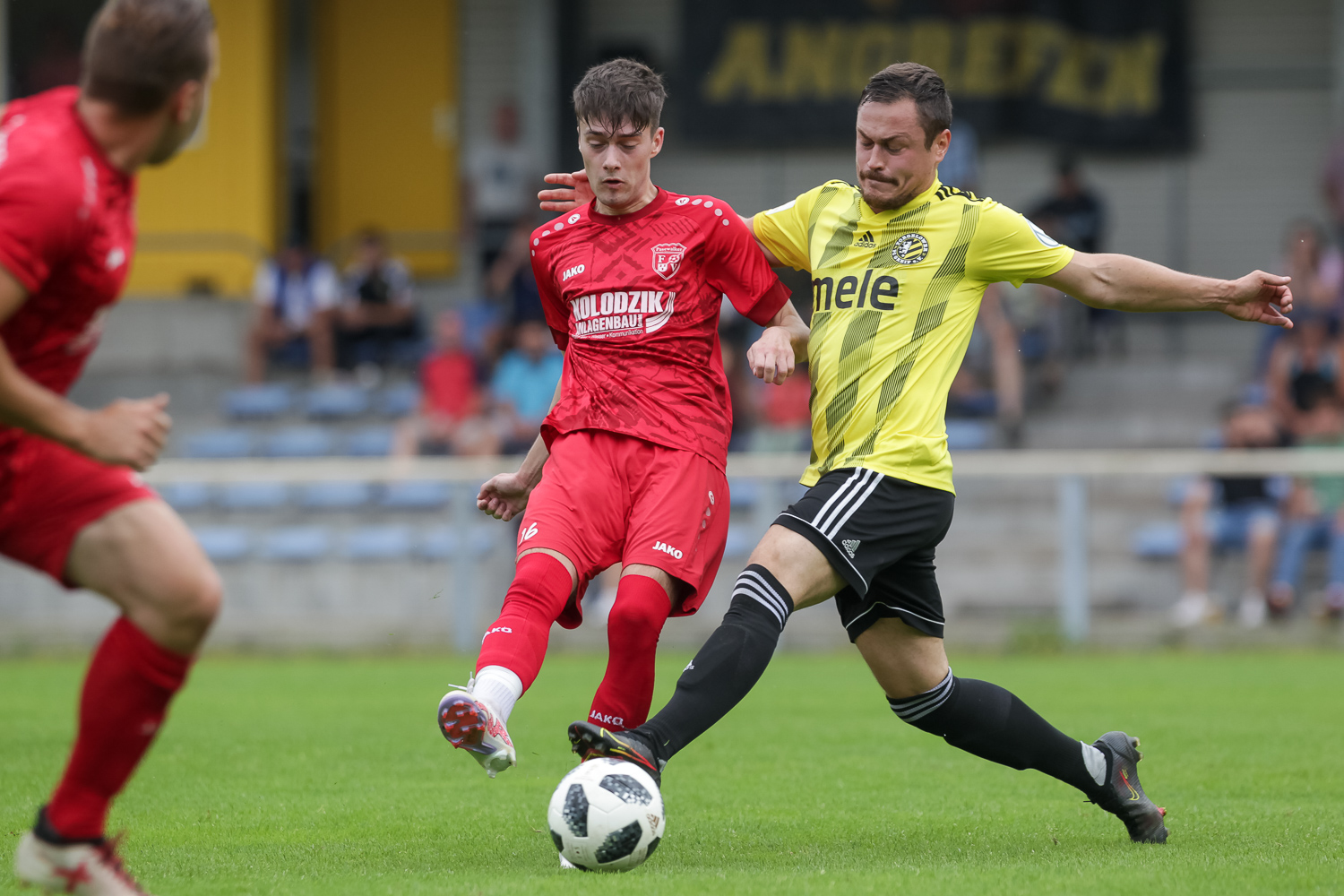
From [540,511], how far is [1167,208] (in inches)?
628

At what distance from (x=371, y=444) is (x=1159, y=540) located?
7553 mm

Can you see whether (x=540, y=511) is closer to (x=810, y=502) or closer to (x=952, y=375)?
(x=810, y=502)

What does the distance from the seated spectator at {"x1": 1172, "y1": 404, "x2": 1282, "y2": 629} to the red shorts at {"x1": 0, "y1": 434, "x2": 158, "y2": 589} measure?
33.4 feet

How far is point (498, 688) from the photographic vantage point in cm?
452

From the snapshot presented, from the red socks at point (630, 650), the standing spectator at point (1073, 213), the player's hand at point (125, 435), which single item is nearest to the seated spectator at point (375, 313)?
the standing spectator at point (1073, 213)

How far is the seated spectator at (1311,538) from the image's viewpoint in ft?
39.9

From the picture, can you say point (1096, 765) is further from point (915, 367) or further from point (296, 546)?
point (296, 546)

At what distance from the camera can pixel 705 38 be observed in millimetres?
18766

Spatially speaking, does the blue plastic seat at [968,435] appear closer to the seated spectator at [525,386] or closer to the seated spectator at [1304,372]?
the seated spectator at [1304,372]

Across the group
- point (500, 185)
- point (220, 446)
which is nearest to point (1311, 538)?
point (500, 185)

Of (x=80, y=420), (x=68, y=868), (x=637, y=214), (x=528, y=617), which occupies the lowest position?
(x=68, y=868)

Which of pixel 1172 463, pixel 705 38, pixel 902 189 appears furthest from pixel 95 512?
pixel 705 38

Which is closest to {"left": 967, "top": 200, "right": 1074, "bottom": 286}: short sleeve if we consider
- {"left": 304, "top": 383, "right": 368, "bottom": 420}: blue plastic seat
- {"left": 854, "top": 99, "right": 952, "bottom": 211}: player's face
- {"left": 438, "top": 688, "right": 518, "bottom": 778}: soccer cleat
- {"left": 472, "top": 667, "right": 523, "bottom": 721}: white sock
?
{"left": 854, "top": 99, "right": 952, "bottom": 211}: player's face

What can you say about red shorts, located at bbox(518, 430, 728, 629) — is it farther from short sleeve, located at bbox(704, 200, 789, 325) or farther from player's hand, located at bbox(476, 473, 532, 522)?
short sleeve, located at bbox(704, 200, 789, 325)
